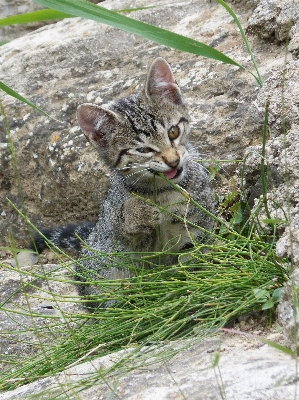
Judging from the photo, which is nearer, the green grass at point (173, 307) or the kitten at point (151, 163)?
the green grass at point (173, 307)

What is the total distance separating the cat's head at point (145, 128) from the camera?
11.7 ft

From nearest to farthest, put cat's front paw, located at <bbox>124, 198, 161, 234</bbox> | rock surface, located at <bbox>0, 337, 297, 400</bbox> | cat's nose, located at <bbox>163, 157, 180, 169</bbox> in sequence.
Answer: rock surface, located at <bbox>0, 337, 297, 400</bbox> → cat's nose, located at <bbox>163, 157, 180, 169</bbox> → cat's front paw, located at <bbox>124, 198, 161, 234</bbox>

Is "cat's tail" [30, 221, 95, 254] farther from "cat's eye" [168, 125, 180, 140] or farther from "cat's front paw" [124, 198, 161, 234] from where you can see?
"cat's eye" [168, 125, 180, 140]

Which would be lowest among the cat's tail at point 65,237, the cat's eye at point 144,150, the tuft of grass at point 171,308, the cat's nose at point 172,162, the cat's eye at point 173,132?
the cat's tail at point 65,237

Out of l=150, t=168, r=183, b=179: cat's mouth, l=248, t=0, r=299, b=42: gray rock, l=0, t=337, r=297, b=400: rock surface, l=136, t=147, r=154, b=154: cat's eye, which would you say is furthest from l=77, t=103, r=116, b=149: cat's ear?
l=0, t=337, r=297, b=400: rock surface

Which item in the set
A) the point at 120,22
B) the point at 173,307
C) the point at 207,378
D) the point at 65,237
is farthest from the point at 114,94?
the point at 207,378

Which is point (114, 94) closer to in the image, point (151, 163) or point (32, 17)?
point (151, 163)

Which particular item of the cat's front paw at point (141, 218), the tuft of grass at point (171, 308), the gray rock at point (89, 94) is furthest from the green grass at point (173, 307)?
the gray rock at point (89, 94)

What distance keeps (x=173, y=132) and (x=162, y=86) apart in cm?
31

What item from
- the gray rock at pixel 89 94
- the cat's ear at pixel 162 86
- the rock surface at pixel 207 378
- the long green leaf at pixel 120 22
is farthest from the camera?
the gray rock at pixel 89 94

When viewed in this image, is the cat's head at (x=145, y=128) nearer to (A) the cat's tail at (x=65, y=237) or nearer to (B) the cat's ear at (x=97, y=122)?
(B) the cat's ear at (x=97, y=122)

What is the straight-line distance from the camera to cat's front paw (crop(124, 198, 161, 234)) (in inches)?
140

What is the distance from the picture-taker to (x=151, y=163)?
3.49 metres

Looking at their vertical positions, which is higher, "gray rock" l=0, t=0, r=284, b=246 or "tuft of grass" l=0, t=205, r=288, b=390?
"gray rock" l=0, t=0, r=284, b=246
